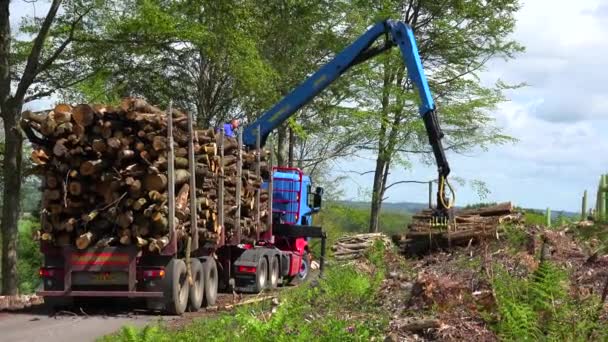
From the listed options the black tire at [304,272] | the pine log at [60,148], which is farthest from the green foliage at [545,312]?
the black tire at [304,272]

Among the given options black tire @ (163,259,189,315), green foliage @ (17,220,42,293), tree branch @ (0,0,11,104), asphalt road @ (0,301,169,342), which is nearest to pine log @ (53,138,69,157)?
black tire @ (163,259,189,315)

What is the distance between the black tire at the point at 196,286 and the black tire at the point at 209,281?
0.58 ft

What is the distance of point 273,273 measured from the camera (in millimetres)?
18578

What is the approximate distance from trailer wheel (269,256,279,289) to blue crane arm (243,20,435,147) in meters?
3.07

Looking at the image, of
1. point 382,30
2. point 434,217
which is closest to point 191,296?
point 434,217

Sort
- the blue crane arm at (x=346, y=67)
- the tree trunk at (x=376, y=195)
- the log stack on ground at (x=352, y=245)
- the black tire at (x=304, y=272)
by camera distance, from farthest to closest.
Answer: the tree trunk at (x=376, y=195) → the log stack on ground at (x=352, y=245) → the black tire at (x=304, y=272) → the blue crane arm at (x=346, y=67)

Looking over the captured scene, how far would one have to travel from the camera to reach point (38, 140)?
43.8ft

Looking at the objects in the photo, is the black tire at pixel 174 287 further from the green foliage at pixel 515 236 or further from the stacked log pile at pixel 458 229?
the green foliage at pixel 515 236

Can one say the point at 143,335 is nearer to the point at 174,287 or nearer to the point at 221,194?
the point at 174,287

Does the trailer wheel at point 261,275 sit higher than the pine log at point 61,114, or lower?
lower

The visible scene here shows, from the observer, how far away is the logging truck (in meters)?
13.0

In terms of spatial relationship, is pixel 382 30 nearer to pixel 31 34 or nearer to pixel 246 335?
pixel 31 34

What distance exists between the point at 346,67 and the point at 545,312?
43.0 feet

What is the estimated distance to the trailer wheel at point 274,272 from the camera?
18.3 metres
